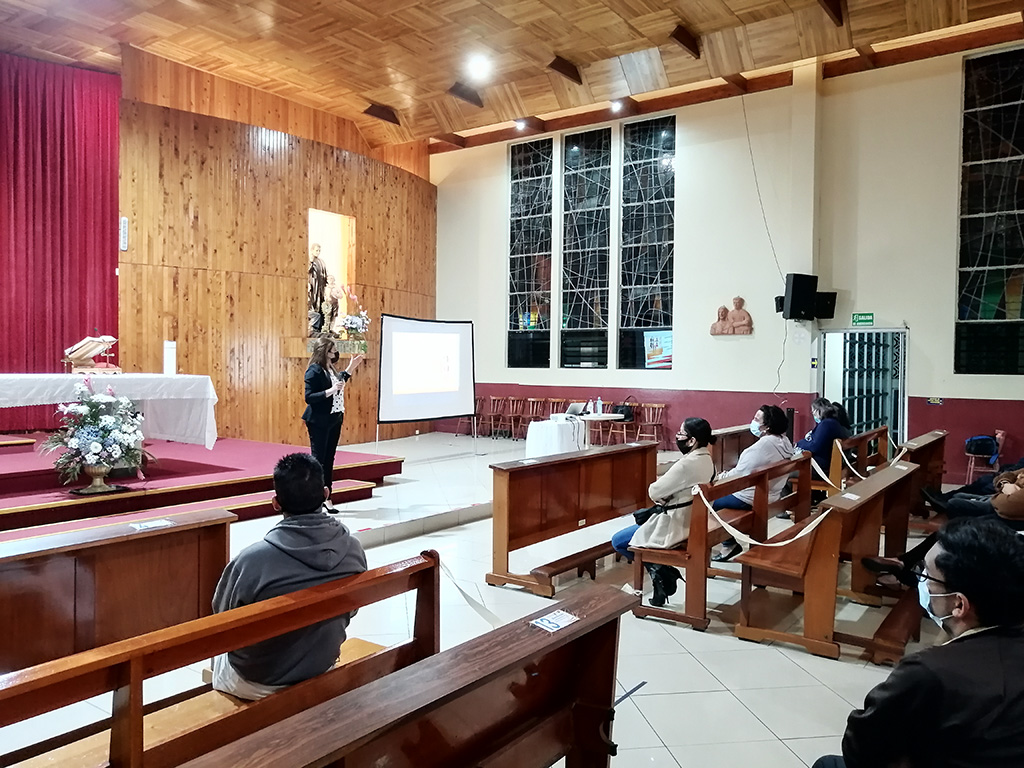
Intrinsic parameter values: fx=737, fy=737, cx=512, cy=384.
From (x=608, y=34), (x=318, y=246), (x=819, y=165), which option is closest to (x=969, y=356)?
(x=819, y=165)

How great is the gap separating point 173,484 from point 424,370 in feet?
10.4

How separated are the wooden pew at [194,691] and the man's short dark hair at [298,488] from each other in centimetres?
28

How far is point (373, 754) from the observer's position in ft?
4.50

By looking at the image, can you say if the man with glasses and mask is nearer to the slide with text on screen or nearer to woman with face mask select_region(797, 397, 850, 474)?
woman with face mask select_region(797, 397, 850, 474)

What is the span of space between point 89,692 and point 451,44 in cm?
800

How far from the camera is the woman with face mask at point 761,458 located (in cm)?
460

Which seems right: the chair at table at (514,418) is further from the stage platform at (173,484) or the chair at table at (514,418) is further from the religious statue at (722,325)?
the stage platform at (173,484)

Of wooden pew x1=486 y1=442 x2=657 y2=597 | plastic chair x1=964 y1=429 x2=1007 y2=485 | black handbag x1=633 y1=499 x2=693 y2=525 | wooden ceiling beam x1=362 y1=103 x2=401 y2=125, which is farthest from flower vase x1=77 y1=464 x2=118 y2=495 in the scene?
plastic chair x1=964 y1=429 x2=1007 y2=485

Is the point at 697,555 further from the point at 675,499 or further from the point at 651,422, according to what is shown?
the point at 651,422

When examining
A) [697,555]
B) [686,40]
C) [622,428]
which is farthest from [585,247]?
[697,555]

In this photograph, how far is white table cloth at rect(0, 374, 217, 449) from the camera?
5215 mm

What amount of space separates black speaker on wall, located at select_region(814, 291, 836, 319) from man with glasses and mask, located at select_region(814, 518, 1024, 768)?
323 inches

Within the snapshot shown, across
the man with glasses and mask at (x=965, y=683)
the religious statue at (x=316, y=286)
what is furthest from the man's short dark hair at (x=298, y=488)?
the religious statue at (x=316, y=286)

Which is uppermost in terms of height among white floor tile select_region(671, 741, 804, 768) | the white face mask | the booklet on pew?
the white face mask
